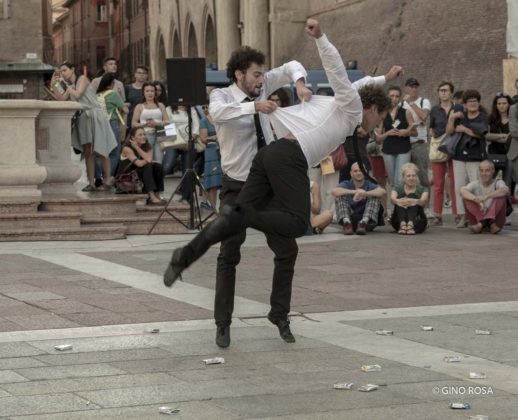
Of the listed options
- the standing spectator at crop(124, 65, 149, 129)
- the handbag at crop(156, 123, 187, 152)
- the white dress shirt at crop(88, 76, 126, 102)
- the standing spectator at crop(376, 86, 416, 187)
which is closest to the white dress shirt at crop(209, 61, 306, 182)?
the standing spectator at crop(376, 86, 416, 187)

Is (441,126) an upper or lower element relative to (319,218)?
upper

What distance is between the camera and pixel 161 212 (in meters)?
17.5

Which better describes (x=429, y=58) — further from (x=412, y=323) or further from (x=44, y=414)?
(x=44, y=414)

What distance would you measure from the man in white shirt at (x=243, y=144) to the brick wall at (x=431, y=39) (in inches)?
905

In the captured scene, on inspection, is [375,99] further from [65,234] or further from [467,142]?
[467,142]

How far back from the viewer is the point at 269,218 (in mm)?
8305

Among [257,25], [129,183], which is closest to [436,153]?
[129,183]

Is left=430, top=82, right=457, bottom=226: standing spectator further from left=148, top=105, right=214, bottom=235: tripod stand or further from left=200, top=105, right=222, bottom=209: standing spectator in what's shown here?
left=148, top=105, right=214, bottom=235: tripod stand

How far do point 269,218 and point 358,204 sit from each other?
8954 mm

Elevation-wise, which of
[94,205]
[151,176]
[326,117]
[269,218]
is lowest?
[94,205]

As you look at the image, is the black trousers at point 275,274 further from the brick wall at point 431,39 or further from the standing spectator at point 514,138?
the brick wall at point 431,39

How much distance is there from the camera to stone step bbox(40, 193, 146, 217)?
56.9 feet

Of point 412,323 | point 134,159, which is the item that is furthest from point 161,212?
point 412,323

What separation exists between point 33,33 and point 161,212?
4.88 m
